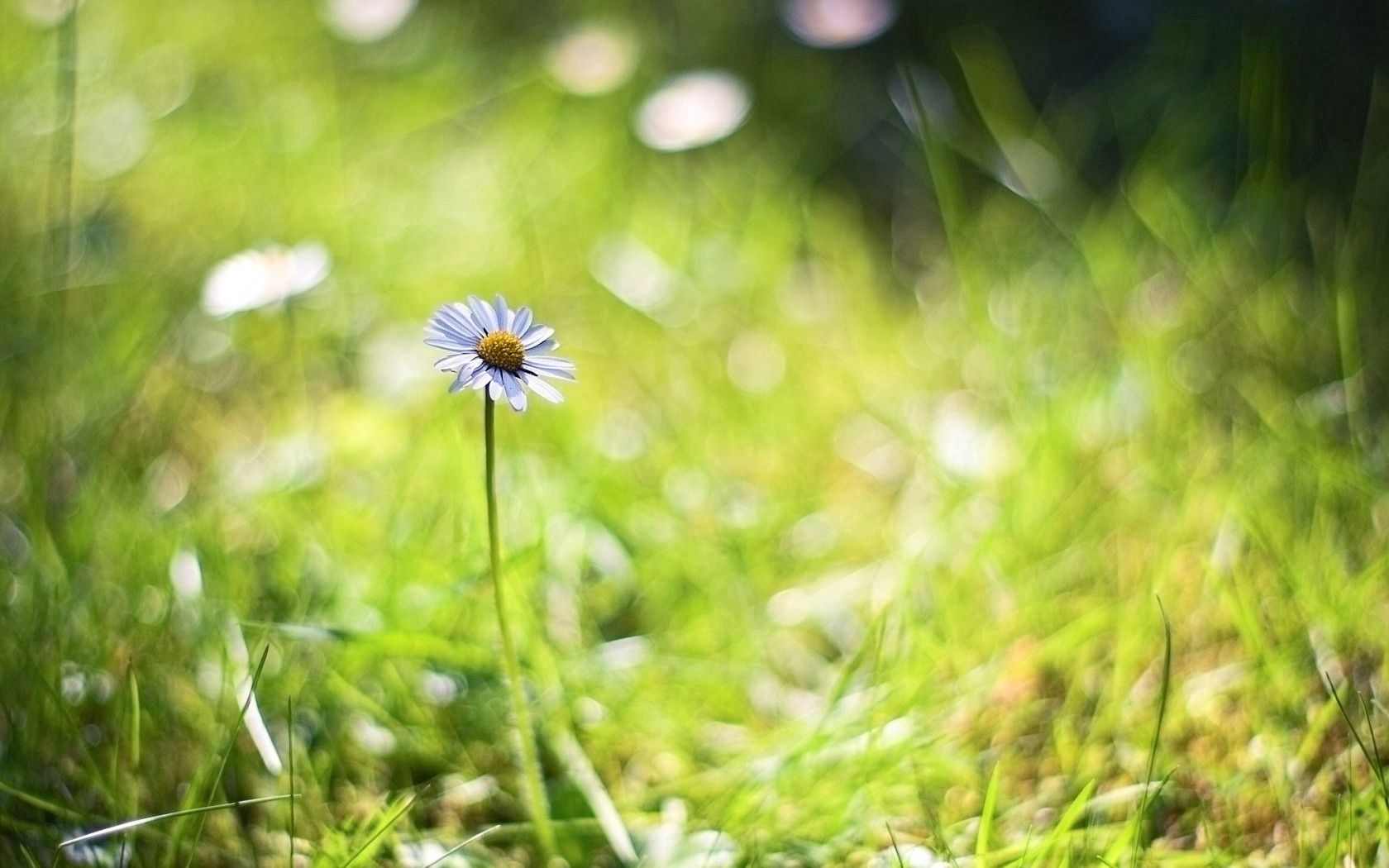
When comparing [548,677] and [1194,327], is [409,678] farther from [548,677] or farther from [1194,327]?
[1194,327]

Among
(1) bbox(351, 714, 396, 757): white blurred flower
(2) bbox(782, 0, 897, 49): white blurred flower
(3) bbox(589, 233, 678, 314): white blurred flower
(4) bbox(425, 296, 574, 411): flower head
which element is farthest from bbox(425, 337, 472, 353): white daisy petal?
(2) bbox(782, 0, 897, 49): white blurred flower

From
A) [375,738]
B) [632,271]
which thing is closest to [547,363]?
[375,738]

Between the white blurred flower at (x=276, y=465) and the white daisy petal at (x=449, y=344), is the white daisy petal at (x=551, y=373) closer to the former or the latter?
the white daisy petal at (x=449, y=344)

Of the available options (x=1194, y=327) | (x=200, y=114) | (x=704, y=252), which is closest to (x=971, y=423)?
(x=1194, y=327)

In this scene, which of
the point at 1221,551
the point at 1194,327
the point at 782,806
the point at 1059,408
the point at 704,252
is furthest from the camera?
the point at 704,252

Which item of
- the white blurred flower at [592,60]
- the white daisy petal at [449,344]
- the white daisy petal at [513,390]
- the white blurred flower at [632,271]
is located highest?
the white blurred flower at [592,60]

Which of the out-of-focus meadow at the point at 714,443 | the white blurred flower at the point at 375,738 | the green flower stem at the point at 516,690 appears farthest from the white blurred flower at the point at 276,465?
the green flower stem at the point at 516,690
